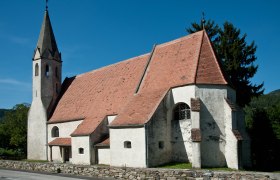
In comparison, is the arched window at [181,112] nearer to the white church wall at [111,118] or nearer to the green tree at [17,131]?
the white church wall at [111,118]

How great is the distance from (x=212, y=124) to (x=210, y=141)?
129 cm

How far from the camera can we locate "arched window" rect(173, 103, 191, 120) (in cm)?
2528

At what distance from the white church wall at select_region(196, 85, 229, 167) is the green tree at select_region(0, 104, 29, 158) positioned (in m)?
32.3

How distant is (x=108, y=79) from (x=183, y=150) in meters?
12.9

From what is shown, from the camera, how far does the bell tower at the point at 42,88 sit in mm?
38031

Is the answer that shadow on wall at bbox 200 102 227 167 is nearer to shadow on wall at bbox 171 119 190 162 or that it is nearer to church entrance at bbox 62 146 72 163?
shadow on wall at bbox 171 119 190 162

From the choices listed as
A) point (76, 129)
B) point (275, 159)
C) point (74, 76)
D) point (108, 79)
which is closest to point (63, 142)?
point (76, 129)

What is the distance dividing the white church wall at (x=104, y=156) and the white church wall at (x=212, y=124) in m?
8.41

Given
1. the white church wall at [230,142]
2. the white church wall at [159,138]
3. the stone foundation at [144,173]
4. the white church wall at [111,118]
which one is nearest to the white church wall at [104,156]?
the white church wall at [111,118]

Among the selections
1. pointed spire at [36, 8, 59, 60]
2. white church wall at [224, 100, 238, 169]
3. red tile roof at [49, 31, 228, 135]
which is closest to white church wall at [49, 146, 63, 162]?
red tile roof at [49, 31, 228, 135]

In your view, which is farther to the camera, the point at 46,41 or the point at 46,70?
the point at 46,41

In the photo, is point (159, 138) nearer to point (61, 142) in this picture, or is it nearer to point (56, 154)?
point (61, 142)

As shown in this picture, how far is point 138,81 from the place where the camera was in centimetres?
2983

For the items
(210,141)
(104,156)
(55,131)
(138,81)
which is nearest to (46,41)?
(55,131)
